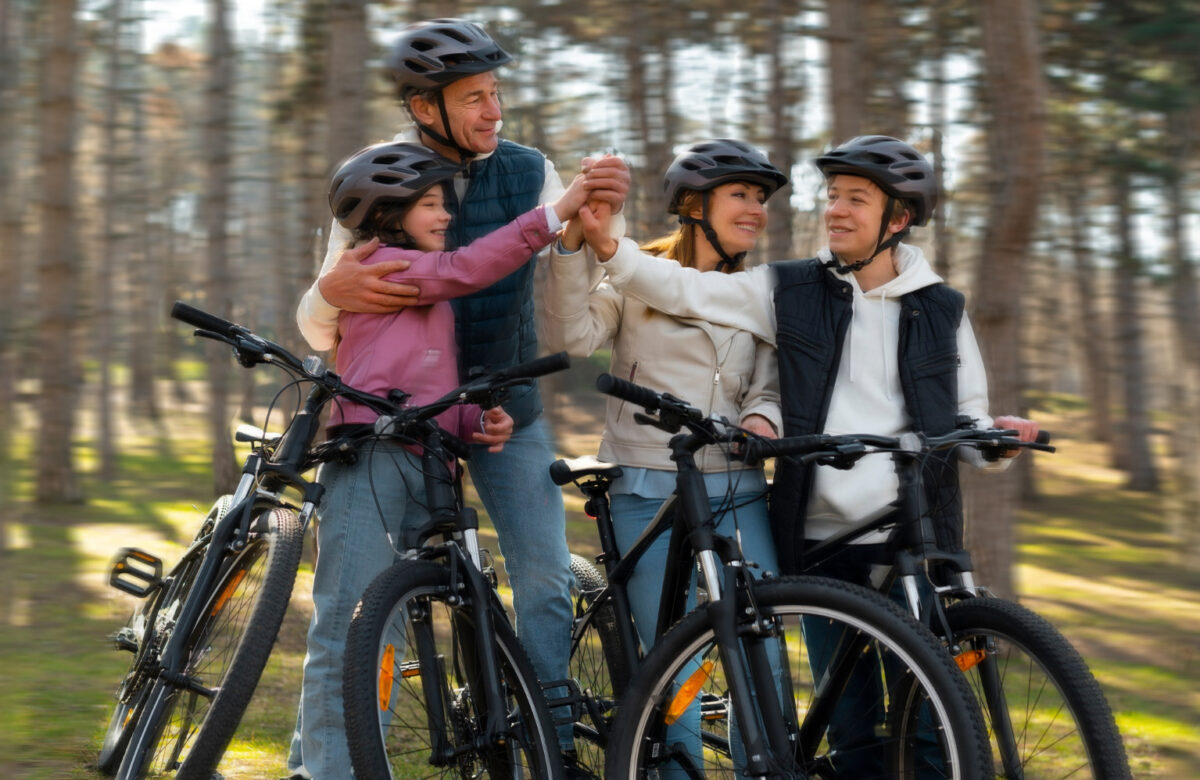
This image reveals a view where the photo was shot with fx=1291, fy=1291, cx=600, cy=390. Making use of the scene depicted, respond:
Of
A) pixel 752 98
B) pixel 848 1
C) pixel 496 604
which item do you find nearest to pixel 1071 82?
pixel 752 98

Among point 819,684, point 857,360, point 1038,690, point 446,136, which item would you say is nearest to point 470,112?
point 446,136

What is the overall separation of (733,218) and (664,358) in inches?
20.5

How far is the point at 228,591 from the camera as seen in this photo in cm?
378

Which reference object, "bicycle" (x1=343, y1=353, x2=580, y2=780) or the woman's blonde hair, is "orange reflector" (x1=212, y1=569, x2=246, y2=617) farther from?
the woman's blonde hair

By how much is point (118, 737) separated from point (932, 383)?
9.56 ft

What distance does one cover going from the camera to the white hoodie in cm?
382

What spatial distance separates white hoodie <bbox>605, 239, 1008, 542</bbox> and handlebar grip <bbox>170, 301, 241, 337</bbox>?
1111 millimetres

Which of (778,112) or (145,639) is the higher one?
(778,112)

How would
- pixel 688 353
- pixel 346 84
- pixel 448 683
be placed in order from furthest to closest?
pixel 346 84
pixel 688 353
pixel 448 683

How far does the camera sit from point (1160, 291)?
50.1ft

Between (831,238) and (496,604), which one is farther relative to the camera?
(831,238)

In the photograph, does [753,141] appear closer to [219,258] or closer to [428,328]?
[219,258]

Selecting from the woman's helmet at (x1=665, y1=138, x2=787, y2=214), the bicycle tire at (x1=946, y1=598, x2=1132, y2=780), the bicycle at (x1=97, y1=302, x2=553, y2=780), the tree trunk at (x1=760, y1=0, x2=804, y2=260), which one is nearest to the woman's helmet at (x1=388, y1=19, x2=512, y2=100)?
the woman's helmet at (x1=665, y1=138, x2=787, y2=214)

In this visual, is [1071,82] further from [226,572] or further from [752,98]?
[226,572]
